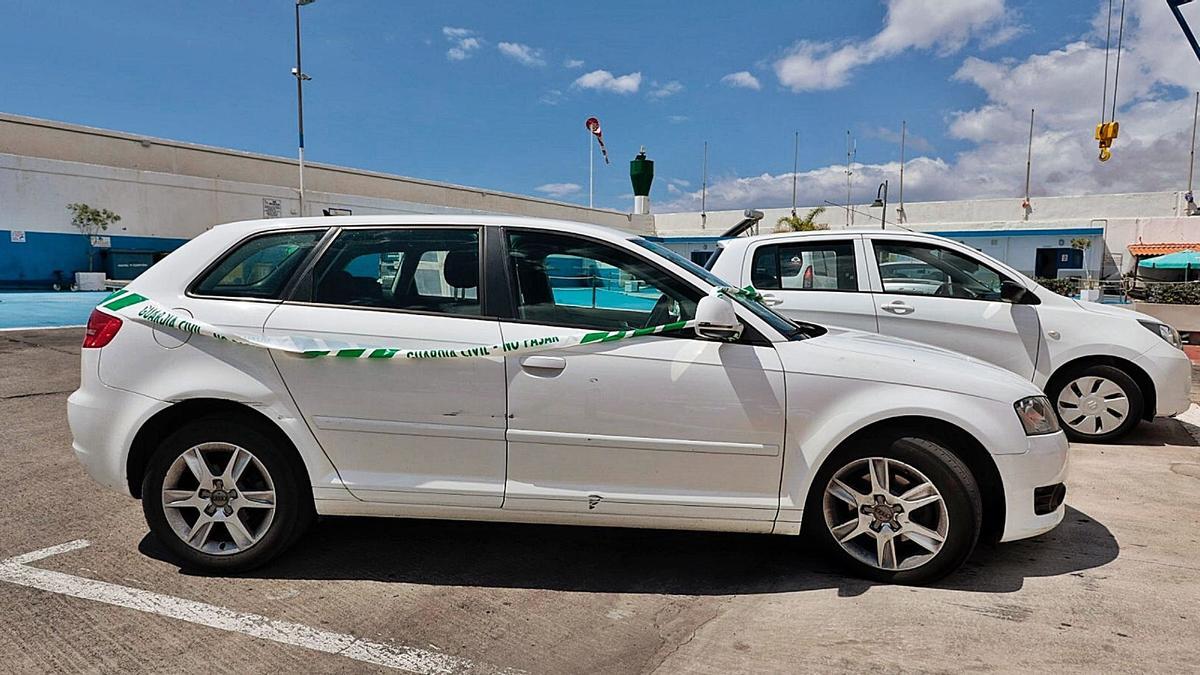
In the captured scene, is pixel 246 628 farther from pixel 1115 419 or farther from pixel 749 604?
pixel 1115 419

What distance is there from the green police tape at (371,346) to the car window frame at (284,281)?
16 cm

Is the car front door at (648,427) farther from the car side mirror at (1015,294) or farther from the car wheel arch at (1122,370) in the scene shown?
the car wheel arch at (1122,370)

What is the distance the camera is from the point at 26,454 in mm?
5320

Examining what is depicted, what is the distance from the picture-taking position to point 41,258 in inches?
1100

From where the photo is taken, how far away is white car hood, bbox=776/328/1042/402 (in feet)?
10.5

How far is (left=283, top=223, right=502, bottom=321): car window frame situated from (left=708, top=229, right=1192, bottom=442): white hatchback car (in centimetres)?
379

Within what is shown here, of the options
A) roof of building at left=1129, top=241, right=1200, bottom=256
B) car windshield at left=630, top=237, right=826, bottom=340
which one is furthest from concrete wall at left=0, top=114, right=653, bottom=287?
roof of building at left=1129, top=241, right=1200, bottom=256

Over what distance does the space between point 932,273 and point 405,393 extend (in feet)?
16.0

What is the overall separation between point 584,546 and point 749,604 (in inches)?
37.9

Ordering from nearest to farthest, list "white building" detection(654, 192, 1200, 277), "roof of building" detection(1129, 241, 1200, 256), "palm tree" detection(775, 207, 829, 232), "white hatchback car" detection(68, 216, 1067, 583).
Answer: "white hatchback car" detection(68, 216, 1067, 583) < "roof of building" detection(1129, 241, 1200, 256) < "white building" detection(654, 192, 1200, 277) < "palm tree" detection(775, 207, 829, 232)

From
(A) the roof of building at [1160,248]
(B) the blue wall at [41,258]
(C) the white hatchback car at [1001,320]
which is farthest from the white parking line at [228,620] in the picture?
(A) the roof of building at [1160,248]

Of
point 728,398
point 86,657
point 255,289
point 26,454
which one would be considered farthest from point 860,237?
point 26,454

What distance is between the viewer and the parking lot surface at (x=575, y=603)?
2.75 metres

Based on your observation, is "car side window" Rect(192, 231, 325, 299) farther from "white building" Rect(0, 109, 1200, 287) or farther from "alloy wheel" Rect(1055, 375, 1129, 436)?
"white building" Rect(0, 109, 1200, 287)
